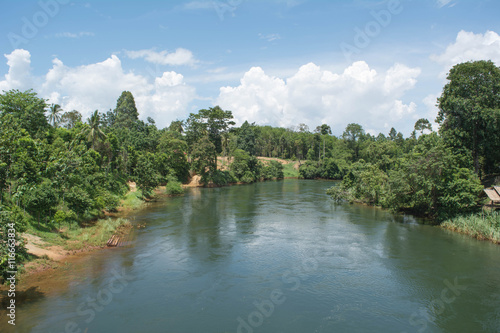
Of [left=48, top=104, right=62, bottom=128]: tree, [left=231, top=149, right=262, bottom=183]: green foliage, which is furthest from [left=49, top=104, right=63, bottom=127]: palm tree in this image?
[left=231, top=149, right=262, bottom=183]: green foliage

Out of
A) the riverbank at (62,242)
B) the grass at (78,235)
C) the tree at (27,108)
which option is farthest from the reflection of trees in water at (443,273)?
the tree at (27,108)

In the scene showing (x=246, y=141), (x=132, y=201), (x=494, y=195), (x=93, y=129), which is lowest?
(x=132, y=201)

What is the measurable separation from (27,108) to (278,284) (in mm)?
42862

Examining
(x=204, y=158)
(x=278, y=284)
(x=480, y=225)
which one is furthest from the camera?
(x=204, y=158)

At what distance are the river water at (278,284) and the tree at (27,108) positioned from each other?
1004 inches

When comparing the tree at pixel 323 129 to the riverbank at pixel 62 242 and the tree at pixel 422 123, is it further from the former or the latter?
the riverbank at pixel 62 242

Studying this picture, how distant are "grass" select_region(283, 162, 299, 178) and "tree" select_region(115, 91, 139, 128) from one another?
54586 millimetres

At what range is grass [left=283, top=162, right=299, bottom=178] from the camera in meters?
112

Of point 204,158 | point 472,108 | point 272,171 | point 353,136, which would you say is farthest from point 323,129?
point 472,108

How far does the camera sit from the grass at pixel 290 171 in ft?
368

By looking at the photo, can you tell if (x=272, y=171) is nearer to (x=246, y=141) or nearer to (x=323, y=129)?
(x=246, y=141)

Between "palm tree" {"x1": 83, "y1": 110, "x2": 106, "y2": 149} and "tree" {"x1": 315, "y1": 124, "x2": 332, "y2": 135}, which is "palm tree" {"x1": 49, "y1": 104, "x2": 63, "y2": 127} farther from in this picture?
"tree" {"x1": 315, "y1": 124, "x2": 332, "y2": 135}

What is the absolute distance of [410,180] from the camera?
1412 inches

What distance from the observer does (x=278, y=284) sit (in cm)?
Result: 1981
